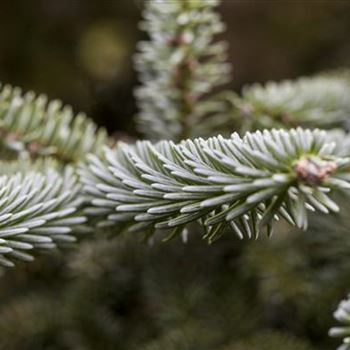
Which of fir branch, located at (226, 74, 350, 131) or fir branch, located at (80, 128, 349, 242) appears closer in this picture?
fir branch, located at (80, 128, 349, 242)

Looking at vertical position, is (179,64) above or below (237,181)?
above

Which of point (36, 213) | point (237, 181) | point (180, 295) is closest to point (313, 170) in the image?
point (237, 181)

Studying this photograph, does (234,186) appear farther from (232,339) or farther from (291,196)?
(232,339)

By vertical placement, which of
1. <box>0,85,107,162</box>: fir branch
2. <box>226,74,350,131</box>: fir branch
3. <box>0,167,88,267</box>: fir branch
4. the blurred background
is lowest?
the blurred background

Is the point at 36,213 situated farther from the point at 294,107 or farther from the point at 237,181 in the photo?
the point at 294,107

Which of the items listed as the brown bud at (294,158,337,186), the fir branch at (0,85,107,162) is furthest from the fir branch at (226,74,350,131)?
the brown bud at (294,158,337,186)

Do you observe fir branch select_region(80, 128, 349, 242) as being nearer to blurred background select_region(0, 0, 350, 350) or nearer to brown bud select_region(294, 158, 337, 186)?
brown bud select_region(294, 158, 337, 186)

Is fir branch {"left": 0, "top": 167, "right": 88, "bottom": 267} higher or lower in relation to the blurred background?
higher
